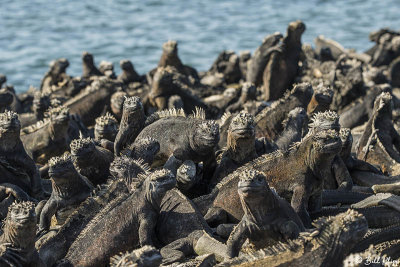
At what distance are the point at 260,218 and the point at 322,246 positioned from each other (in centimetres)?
78

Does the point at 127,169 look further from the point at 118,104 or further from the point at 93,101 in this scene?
the point at 93,101

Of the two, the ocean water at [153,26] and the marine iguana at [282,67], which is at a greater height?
the marine iguana at [282,67]

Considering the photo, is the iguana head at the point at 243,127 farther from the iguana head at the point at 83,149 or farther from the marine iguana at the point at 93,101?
the marine iguana at the point at 93,101

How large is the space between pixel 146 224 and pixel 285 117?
3.88m

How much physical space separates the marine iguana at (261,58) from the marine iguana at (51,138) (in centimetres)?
464

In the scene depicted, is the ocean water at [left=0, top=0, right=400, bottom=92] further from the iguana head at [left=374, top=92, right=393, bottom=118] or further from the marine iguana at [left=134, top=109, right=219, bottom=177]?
the iguana head at [left=374, top=92, right=393, bottom=118]

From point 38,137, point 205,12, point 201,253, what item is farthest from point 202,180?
point 205,12

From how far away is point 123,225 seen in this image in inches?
317

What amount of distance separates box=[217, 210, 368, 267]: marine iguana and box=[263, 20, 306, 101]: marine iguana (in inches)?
330

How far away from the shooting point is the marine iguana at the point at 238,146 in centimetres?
906

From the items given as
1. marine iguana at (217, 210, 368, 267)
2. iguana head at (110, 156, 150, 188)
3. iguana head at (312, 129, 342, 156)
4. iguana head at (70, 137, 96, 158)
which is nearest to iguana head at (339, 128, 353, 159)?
iguana head at (312, 129, 342, 156)

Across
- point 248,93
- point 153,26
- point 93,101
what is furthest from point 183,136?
point 153,26

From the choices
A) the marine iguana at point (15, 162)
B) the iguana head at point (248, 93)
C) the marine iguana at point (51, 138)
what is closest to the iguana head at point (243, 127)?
the marine iguana at point (15, 162)

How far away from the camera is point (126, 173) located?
8609 millimetres
